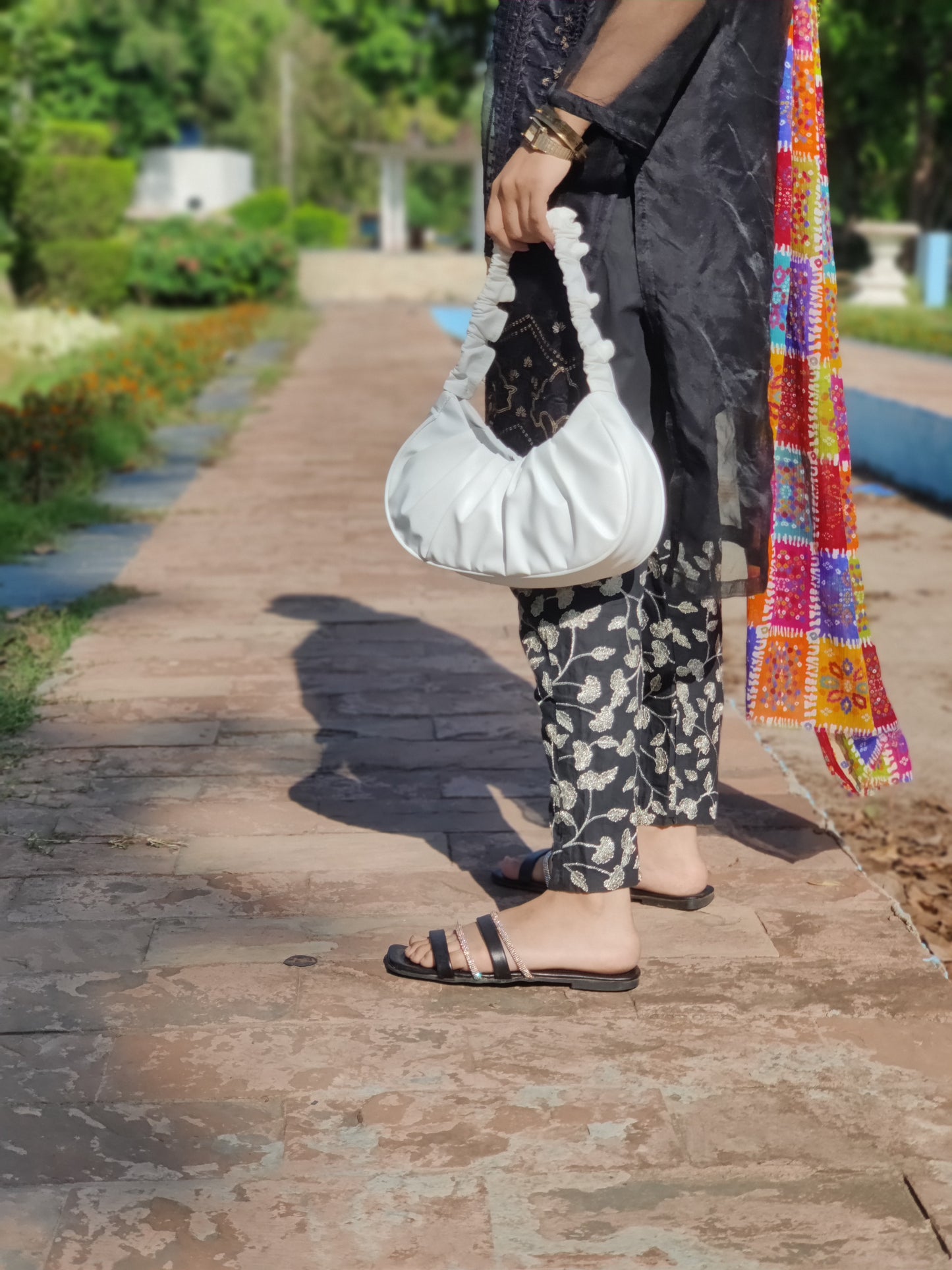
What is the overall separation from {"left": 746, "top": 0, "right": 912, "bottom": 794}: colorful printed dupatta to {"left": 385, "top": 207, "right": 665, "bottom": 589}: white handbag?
0.48m

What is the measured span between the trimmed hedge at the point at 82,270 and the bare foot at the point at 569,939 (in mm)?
17058

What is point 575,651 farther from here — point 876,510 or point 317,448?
point 317,448

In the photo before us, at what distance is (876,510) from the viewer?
22.7 ft

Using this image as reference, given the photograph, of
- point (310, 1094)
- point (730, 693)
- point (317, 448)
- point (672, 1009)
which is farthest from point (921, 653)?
point (317, 448)

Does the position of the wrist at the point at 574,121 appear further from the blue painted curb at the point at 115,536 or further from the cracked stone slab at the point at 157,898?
the blue painted curb at the point at 115,536

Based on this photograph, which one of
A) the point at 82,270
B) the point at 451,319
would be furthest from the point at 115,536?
the point at 451,319

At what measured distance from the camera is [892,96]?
97.7 feet

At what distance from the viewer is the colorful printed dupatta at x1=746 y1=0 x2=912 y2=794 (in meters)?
2.24

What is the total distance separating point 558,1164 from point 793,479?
1148 mm

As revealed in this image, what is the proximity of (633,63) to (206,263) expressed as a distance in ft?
68.7

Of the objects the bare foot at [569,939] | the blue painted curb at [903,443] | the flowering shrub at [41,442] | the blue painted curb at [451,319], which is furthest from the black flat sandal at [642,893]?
the blue painted curb at [451,319]

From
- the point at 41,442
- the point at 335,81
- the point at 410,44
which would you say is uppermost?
the point at 335,81

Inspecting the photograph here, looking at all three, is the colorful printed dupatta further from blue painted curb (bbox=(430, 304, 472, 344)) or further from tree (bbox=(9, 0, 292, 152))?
tree (bbox=(9, 0, 292, 152))

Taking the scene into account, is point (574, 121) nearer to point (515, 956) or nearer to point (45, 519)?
point (515, 956)
